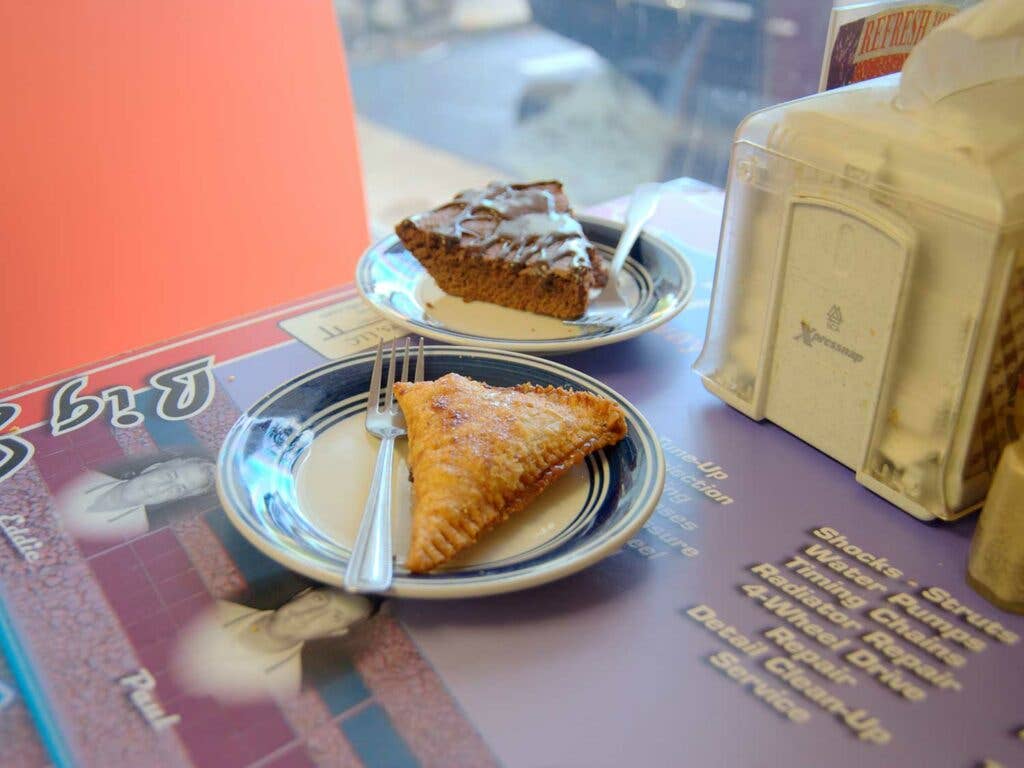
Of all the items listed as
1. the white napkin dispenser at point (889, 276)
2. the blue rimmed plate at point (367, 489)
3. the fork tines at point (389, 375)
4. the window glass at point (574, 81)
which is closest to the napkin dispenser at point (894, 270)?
the white napkin dispenser at point (889, 276)

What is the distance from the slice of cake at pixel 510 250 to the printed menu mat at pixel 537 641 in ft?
0.79

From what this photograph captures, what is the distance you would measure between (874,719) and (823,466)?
9.6 inches

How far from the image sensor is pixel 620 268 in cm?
100

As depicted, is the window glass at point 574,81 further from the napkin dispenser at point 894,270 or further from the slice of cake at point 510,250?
the napkin dispenser at point 894,270

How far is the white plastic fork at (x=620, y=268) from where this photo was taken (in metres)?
0.93

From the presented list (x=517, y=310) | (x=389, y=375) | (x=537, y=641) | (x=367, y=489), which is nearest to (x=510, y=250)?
(x=517, y=310)

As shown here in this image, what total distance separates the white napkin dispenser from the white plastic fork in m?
0.18

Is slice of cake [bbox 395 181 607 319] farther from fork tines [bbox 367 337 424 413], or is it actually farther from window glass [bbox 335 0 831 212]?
window glass [bbox 335 0 831 212]

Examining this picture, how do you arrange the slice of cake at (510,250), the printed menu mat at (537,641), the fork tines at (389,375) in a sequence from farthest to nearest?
the slice of cake at (510,250) < the fork tines at (389,375) < the printed menu mat at (537,641)

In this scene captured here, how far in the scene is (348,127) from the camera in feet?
5.89

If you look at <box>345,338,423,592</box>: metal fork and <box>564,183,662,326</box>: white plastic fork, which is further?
<box>564,183,662,326</box>: white plastic fork

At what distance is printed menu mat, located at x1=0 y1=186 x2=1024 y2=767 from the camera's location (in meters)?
0.51

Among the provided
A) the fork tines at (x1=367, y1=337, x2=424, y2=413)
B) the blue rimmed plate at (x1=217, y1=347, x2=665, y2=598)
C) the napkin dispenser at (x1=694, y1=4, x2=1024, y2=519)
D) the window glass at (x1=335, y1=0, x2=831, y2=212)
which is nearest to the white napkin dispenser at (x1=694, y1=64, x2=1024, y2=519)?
the napkin dispenser at (x1=694, y1=4, x2=1024, y2=519)

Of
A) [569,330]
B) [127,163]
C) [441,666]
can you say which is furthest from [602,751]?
[127,163]
